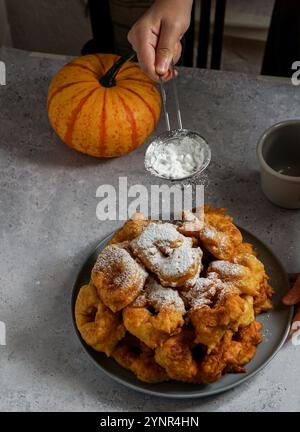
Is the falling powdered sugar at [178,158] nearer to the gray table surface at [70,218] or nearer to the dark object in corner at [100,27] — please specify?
the gray table surface at [70,218]

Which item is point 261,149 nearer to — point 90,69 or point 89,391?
point 90,69

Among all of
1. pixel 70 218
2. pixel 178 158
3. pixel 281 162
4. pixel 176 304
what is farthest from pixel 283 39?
pixel 176 304

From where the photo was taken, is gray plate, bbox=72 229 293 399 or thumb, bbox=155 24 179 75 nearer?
gray plate, bbox=72 229 293 399

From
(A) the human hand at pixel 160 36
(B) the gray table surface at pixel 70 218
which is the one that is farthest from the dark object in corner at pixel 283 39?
(A) the human hand at pixel 160 36

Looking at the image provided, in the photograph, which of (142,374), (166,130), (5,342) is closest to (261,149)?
(166,130)

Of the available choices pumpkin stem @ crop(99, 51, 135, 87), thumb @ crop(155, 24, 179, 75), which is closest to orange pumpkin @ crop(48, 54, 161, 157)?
pumpkin stem @ crop(99, 51, 135, 87)

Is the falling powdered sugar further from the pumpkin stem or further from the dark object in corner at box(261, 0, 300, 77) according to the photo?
the dark object in corner at box(261, 0, 300, 77)
